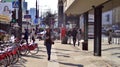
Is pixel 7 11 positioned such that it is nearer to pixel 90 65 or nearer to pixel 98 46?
pixel 98 46

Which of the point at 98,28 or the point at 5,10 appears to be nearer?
the point at 98,28

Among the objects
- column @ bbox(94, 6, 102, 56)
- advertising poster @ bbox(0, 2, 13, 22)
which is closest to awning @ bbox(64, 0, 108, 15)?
column @ bbox(94, 6, 102, 56)

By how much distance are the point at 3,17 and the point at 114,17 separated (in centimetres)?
2839

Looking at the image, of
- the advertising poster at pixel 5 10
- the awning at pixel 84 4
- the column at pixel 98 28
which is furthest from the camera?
the advertising poster at pixel 5 10

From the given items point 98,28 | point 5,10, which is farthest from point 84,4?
point 5,10

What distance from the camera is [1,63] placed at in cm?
1508

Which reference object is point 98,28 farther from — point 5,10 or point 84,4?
point 5,10

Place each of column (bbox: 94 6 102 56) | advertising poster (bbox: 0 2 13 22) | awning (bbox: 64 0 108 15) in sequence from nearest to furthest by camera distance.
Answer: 1. awning (bbox: 64 0 108 15)
2. column (bbox: 94 6 102 56)
3. advertising poster (bbox: 0 2 13 22)

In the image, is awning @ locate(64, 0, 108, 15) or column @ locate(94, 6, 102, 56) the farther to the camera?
column @ locate(94, 6, 102, 56)

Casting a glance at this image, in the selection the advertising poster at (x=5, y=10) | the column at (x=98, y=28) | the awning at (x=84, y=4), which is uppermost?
the advertising poster at (x=5, y=10)

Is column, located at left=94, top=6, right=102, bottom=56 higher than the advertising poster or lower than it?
lower

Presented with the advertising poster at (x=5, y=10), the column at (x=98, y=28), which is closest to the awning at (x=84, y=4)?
the column at (x=98, y=28)

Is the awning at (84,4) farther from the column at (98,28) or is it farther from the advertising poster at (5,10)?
the advertising poster at (5,10)

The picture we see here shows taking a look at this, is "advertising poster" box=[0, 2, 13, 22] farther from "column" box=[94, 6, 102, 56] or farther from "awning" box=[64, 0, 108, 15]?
"column" box=[94, 6, 102, 56]
